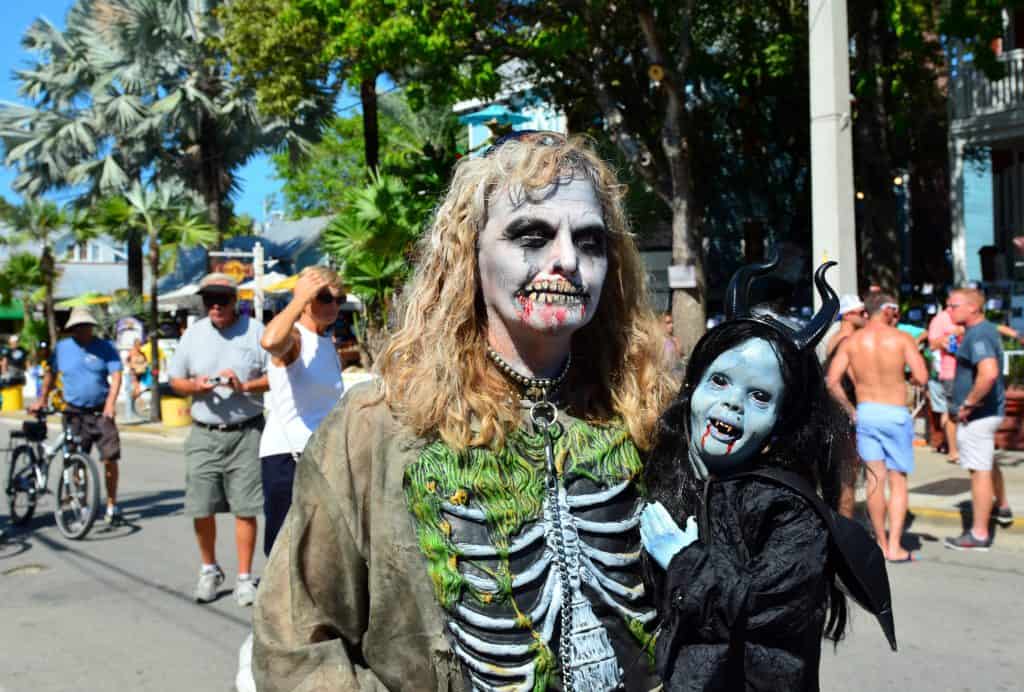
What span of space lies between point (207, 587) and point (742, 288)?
543cm

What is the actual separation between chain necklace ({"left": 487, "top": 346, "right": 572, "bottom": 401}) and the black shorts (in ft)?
25.8

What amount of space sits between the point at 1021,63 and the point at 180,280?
80.7 ft

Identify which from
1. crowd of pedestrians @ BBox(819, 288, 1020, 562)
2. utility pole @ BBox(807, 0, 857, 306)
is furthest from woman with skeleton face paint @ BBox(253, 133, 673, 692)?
utility pole @ BBox(807, 0, 857, 306)

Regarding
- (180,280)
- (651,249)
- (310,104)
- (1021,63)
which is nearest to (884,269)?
Result: (1021,63)

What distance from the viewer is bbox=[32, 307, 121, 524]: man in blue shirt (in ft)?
29.6

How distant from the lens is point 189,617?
20.8 ft

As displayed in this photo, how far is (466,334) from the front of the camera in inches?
78.8

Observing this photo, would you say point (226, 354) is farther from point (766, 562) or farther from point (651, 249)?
point (651, 249)

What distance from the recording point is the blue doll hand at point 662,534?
183 cm

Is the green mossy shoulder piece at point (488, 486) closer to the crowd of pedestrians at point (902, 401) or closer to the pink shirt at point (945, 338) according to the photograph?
the crowd of pedestrians at point (902, 401)

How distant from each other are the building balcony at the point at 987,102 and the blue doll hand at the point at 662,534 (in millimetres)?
15084

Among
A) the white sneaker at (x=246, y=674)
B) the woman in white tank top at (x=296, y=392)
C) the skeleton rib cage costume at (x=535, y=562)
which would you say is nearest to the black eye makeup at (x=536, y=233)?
the skeleton rib cage costume at (x=535, y=562)

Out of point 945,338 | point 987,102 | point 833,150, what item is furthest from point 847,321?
point 987,102

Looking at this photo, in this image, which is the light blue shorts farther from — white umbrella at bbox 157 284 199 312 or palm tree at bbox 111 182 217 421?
white umbrella at bbox 157 284 199 312
